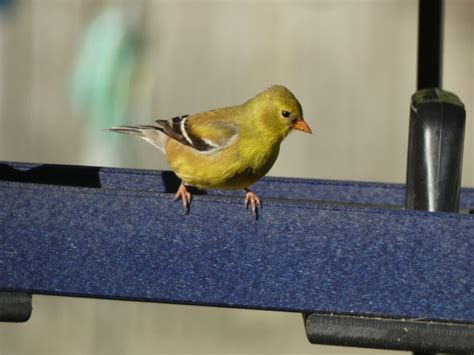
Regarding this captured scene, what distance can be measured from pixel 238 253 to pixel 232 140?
1.03 m

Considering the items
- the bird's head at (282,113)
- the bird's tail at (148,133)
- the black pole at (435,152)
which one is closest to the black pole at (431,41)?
the black pole at (435,152)

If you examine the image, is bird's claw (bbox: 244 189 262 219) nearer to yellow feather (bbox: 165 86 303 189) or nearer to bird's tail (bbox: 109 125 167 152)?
yellow feather (bbox: 165 86 303 189)

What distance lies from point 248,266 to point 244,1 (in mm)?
3361

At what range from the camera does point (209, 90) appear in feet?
18.1

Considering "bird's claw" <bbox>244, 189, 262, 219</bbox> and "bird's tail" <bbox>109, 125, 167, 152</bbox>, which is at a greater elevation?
"bird's tail" <bbox>109, 125, 167, 152</bbox>

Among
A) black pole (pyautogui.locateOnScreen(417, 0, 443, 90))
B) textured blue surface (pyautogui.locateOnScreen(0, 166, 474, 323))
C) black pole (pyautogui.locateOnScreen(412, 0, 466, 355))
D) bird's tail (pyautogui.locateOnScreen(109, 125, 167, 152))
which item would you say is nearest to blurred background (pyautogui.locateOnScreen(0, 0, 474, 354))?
bird's tail (pyautogui.locateOnScreen(109, 125, 167, 152))

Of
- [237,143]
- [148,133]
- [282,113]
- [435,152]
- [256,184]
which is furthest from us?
[148,133]

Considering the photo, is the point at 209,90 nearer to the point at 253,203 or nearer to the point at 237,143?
the point at 237,143

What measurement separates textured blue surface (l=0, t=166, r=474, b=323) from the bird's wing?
94cm

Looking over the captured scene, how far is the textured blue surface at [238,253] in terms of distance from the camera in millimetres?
2434

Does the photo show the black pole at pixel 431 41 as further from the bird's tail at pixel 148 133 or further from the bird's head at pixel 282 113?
the bird's tail at pixel 148 133

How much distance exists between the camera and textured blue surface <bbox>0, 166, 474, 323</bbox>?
95.8 inches

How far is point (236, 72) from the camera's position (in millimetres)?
5523

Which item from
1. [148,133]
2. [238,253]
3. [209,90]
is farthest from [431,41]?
[209,90]
